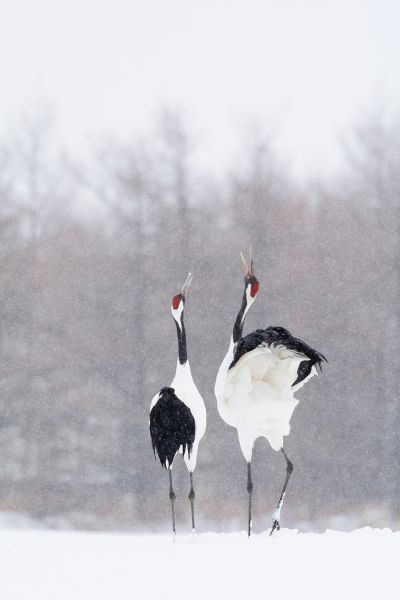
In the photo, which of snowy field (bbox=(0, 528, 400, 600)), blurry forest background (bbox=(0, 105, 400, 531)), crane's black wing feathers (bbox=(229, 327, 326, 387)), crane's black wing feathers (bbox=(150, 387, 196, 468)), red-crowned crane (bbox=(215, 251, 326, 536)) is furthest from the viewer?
blurry forest background (bbox=(0, 105, 400, 531))

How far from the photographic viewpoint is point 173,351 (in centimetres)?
2345

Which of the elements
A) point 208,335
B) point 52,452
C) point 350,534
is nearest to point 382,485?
point 208,335

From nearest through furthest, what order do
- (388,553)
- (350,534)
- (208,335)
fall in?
(388,553) < (350,534) < (208,335)

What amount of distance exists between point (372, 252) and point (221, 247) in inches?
145

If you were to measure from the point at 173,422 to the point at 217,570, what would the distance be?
8.09 ft

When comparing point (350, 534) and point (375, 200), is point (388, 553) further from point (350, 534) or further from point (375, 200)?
point (375, 200)

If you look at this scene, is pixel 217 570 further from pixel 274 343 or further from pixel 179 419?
pixel 179 419

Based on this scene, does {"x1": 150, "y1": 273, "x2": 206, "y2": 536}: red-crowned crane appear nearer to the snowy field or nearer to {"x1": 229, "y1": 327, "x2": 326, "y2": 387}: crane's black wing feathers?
{"x1": 229, "y1": 327, "x2": 326, "y2": 387}: crane's black wing feathers

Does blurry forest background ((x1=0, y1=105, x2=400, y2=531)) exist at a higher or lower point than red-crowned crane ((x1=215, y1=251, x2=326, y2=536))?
higher

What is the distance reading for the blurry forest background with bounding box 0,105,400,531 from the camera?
23.5 metres

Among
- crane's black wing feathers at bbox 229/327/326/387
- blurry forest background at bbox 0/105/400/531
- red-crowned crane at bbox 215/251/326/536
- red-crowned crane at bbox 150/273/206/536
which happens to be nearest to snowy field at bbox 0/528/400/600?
red-crowned crane at bbox 215/251/326/536

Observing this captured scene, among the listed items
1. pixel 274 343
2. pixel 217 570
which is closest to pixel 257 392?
pixel 274 343

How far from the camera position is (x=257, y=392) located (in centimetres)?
892

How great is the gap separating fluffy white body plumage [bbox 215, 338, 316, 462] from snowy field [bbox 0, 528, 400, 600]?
3.22ft
